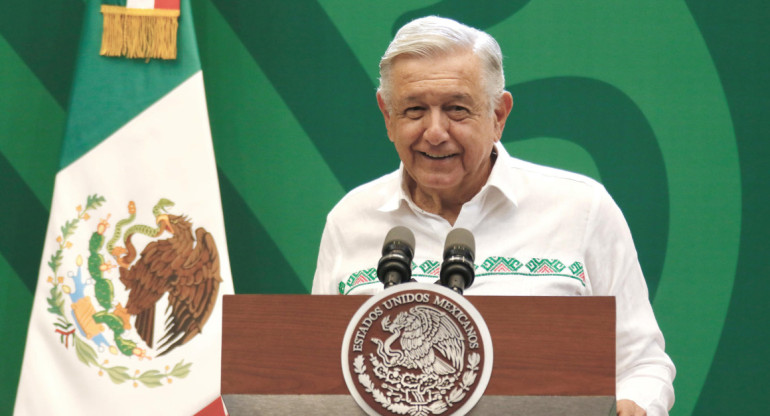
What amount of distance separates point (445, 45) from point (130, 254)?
151 centimetres

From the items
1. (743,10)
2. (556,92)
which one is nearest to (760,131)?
(743,10)

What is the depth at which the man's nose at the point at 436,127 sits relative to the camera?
6.68 ft

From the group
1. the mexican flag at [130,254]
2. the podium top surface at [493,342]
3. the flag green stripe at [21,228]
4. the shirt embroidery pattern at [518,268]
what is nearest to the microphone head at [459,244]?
the podium top surface at [493,342]

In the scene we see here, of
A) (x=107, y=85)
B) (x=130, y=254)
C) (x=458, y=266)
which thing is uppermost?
(x=107, y=85)

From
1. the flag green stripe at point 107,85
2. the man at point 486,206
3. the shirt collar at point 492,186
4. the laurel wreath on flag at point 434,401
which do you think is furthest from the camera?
the flag green stripe at point 107,85

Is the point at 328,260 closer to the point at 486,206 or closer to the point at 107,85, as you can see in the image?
the point at 486,206

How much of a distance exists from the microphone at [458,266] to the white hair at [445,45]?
2.14 feet

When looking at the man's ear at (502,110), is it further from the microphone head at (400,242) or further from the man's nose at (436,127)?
the microphone head at (400,242)

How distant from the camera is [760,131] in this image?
3.33 meters

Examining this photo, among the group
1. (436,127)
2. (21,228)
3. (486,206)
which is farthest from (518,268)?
(21,228)

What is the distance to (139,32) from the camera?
318 cm

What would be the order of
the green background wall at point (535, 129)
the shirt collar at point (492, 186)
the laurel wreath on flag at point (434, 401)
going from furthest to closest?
the green background wall at point (535, 129)
the shirt collar at point (492, 186)
the laurel wreath on flag at point (434, 401)

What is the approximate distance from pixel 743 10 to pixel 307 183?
1.68 m

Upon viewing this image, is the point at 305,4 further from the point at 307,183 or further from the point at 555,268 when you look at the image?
the point at 555,268
